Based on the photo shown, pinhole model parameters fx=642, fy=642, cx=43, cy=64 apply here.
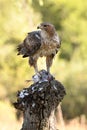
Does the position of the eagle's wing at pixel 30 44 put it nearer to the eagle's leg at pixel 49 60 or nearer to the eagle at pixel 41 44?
the eagle at pixel 41 44

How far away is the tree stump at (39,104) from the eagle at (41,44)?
1.34ft

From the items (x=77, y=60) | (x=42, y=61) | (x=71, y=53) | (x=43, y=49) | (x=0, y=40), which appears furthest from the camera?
(x=71, y=53)

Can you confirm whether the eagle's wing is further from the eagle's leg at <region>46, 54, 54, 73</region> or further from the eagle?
the eagle's leg at <region>46, 54, 54, 73</region>

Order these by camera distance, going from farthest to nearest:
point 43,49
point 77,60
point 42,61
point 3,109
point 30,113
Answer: point 77,60
point 3,109
point 42,61
point 43,49
point 30,113

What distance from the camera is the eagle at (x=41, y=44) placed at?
14.0 feet

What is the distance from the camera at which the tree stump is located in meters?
3.94

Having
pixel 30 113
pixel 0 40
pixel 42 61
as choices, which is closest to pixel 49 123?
pixel 30 113

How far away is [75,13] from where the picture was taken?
3922 centimetres

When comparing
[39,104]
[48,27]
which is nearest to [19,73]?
[48,27]

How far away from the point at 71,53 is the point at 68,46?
63cm

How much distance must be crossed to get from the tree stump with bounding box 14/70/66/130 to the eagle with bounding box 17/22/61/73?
1.34ft

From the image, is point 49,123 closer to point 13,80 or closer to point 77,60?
point 13,80

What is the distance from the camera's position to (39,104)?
3939 millimetres

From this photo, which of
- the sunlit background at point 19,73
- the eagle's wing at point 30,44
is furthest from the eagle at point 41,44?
the sunlit background at point 19,73
